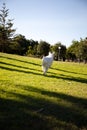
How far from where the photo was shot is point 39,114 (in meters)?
8.73

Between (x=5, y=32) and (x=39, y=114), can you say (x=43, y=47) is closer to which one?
(x=5, y=32)

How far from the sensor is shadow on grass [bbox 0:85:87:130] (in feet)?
25.3

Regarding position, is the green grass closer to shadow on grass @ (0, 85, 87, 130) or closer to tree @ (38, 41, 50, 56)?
shadow on grass @ (0, 85, 87, 130)

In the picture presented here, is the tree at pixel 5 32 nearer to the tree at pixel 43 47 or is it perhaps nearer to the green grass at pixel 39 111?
the tree at pixel 43 47

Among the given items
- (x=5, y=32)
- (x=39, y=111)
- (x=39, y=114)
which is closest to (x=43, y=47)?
(x=5, y=32)

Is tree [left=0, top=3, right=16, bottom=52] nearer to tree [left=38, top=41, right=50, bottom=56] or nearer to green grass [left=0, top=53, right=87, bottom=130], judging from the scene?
tree [left=38, top=41, right=50, bottom=56]

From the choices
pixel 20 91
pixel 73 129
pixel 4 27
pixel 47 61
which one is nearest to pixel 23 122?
pixel 73 129

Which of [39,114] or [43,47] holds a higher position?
[43,47]

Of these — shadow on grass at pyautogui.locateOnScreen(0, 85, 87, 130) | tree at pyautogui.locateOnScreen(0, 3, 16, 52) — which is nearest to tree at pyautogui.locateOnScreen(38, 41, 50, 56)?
tree at pyautogui.locateOnScreen(0, 3, 16, 52)

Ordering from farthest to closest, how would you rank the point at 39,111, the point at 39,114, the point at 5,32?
1. the point at 5,32
2. the point at 39,111
3. the point at 39,114

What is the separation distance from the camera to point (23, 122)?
25.5 feet

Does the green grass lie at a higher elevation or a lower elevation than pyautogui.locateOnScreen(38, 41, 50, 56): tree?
lower

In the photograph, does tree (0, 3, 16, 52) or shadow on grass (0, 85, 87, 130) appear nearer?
shadow on grass (0, 85, 87, 130)

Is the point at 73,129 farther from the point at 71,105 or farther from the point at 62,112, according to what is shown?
the point at 71,105
